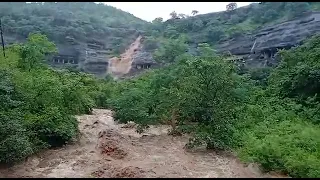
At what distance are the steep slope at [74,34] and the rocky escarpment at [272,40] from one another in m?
18.6

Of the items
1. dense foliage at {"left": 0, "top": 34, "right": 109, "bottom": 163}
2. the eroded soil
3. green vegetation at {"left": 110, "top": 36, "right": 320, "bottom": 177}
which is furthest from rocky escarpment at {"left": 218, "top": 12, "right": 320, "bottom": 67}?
dense foliage at {"left": 0, "top": 34, "right": 109, "bottom": 163}

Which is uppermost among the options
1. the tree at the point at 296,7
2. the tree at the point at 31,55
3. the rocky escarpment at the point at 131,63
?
the tree at the point at 296,7

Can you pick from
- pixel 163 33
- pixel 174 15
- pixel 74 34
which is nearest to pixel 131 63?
pixel 163 33

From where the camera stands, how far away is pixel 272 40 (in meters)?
38.0

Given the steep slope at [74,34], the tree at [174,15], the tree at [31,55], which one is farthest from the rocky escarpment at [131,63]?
the tree at [31,55]

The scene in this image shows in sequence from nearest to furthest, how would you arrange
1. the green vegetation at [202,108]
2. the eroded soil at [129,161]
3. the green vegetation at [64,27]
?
the eroded soil at [129,161]
the green vegetation at [202,108]
the green vegetation at [64,27]

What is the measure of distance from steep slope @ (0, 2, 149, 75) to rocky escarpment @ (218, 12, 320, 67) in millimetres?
18590

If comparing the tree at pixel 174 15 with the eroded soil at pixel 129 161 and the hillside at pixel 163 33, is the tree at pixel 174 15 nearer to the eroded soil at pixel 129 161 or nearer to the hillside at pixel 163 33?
the hillside at pixel 163 33

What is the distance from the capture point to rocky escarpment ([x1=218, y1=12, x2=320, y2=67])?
116 ft

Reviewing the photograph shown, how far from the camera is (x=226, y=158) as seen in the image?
46.5 feet

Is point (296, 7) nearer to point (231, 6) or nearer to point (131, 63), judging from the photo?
point (231, 6)

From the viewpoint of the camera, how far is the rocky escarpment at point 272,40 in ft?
116

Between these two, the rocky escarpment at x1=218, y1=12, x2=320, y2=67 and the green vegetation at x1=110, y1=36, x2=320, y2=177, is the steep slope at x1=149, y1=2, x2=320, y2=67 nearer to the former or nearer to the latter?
the rocky escarpment at x1=218, y1=12, x2=320, y2=67

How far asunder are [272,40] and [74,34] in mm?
26843
